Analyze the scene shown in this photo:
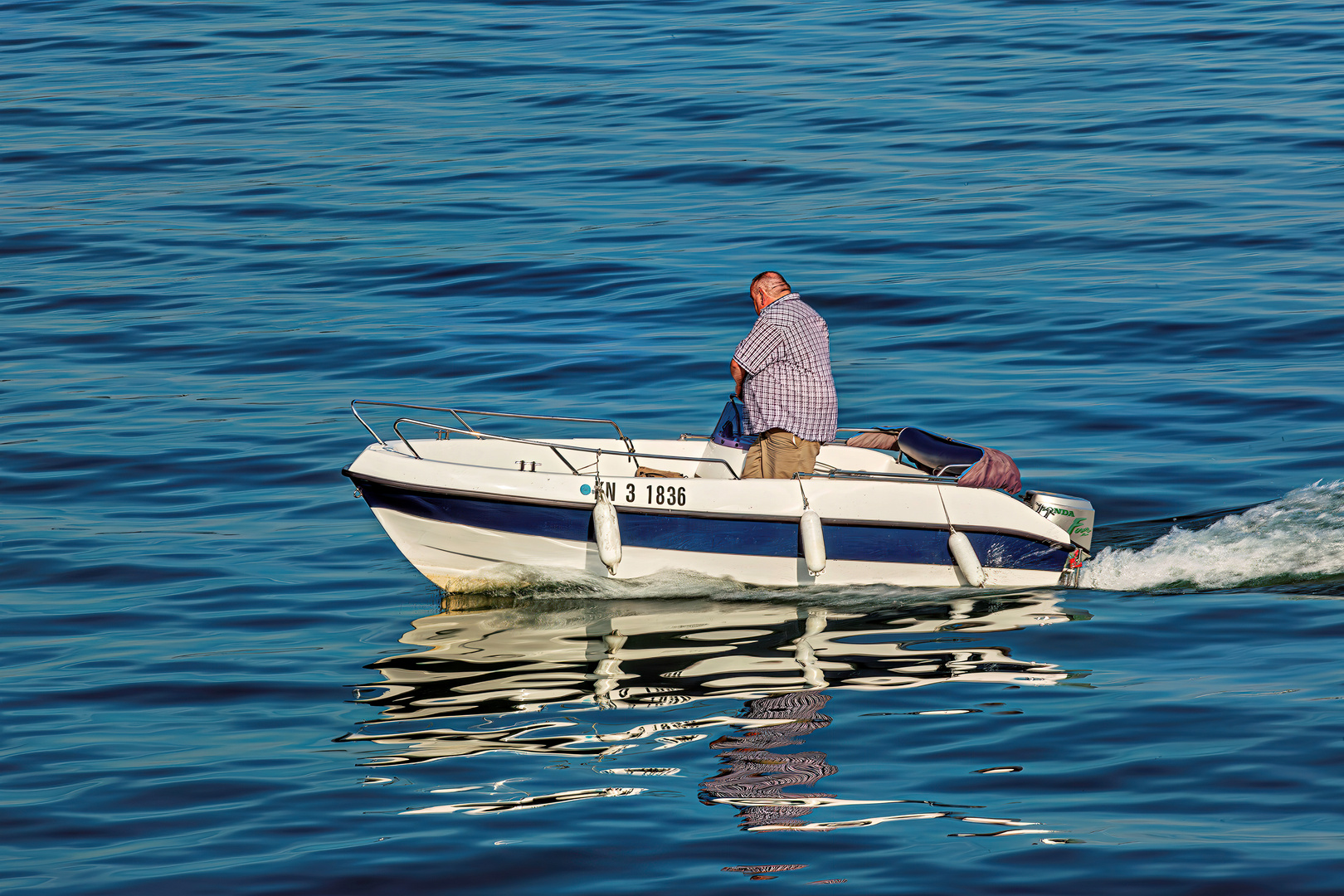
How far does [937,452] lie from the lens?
35.1 ft

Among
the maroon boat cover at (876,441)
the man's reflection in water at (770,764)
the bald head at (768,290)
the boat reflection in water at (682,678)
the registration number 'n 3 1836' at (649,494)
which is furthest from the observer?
the maroon boat cover at (876,441)

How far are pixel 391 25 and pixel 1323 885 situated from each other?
30633 mm

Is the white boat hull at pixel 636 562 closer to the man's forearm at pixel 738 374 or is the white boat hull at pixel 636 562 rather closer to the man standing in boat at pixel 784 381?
the man standing in boat at pixel 784 381

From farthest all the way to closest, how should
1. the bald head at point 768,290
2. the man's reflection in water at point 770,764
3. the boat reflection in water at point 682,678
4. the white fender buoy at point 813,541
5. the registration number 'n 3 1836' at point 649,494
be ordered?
the bald head at point 768,290 → the registration number 'n 3 1836' at point 649,494 → the white fender buoy at point 813,541 → the boat reflection in water at point 682,678 → the man's reflection in water at point 770,764

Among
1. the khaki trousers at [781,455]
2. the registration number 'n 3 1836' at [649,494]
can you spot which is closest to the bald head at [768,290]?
the khaki trousers at [781,455]

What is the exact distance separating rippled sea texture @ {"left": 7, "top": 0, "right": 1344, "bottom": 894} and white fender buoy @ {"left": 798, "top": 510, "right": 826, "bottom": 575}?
0.38 m

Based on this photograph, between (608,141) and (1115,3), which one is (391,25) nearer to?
(608,141)

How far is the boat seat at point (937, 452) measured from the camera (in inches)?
415

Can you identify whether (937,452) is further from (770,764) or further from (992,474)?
(770,764)

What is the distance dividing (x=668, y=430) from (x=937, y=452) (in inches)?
134

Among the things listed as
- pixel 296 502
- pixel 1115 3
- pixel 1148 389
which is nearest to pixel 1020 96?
pixel 1115 3

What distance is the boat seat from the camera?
10.5 metres

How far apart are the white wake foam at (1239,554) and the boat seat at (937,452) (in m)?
1.03

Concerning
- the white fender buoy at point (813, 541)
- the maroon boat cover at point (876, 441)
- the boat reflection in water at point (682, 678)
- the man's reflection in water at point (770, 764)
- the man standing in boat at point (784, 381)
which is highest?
the man standing in boat at point (784, 381)
